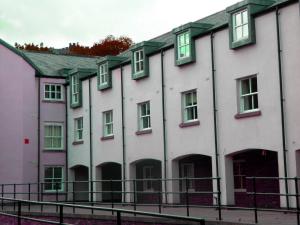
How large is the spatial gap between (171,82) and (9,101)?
458 inches

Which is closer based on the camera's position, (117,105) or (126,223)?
(126,223)

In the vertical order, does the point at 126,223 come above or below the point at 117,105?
below

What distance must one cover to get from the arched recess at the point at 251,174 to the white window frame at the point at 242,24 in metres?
4.02

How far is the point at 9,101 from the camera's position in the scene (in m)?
32.1

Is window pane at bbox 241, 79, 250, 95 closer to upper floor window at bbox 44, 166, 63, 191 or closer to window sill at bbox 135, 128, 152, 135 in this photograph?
window sill at bbox 135, 128, 152, 135

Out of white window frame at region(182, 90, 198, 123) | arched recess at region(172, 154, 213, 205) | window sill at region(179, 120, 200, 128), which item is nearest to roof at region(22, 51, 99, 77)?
arched recess at region(172, 154, 213, 205)

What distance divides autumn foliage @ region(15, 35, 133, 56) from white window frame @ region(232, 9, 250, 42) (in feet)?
112

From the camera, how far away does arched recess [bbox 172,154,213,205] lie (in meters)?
24.2

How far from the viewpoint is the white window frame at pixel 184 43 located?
23250mm

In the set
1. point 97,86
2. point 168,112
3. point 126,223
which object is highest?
point 97,86

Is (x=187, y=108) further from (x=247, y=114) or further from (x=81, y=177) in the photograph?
(x=81, y=177)

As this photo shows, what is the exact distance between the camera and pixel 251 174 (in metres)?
22.7

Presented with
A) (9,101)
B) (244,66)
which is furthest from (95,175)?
(244,66)

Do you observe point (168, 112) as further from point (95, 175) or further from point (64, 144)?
point (64, 144)
